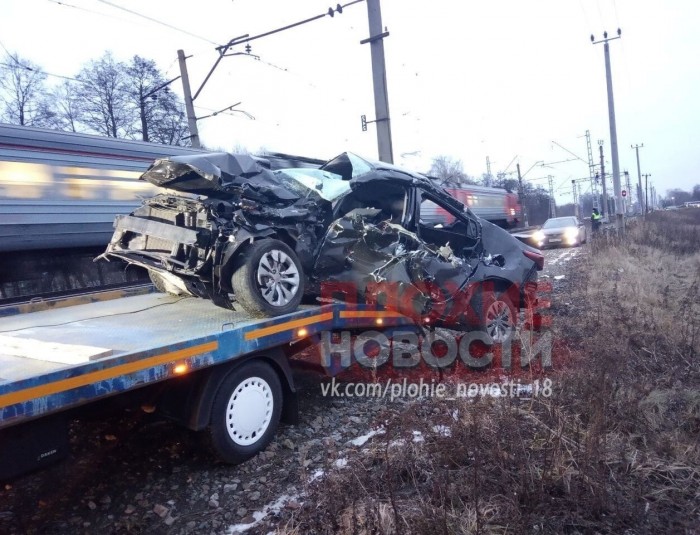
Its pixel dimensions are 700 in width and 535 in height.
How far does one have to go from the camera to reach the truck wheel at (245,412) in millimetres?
3219

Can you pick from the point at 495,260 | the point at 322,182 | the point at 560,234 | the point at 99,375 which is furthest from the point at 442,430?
the point at 560,234

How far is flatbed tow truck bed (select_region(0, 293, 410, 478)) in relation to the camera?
2.32 metres

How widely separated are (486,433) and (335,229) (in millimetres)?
2254

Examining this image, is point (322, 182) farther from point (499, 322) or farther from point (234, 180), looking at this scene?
point (499, 322)

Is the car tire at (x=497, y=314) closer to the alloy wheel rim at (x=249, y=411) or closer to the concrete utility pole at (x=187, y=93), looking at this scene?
the alloy wheel rim at (x=249, y=411)

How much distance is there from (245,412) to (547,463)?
1.93 m

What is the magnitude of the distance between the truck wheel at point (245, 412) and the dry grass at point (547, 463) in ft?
2.21

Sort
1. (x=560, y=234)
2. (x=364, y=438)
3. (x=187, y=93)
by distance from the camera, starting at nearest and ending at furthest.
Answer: (x=364, y=438) → (x=187, y=93) → (x=560, y=234)

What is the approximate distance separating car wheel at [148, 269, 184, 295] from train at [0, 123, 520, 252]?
208cm

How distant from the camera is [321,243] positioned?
15.3 ft

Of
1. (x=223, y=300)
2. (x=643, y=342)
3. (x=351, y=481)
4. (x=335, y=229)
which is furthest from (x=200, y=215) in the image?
(x=643, y=342)

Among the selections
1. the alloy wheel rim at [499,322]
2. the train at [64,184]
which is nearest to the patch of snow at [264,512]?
the alloy wheel rim at [499,322]

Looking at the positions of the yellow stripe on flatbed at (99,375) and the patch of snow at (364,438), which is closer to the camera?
the yellow stripe on flatbed at (99,375)

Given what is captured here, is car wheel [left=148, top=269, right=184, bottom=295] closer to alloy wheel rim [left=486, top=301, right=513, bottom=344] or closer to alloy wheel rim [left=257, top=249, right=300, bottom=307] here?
alloy wheel rim [left=257, top=249, right=300, bottom=307]
